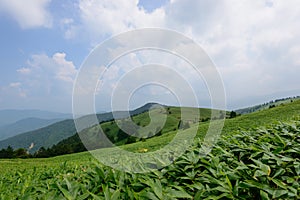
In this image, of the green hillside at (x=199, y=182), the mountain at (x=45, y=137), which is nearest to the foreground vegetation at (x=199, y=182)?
the green hillside at (x=199, y=182)

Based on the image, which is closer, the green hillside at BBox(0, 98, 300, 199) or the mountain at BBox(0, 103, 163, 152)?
the green hillside at BBox(0, 98, 300, 199)

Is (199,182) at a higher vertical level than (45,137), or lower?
higher

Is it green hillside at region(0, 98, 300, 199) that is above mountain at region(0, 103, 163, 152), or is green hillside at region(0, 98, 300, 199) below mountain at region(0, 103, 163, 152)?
above

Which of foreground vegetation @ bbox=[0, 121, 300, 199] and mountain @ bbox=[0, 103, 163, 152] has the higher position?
foreground vegetation @ bbox=[0, 121, 300, 199]

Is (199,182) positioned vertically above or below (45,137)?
above

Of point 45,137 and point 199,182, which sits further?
point 45,137

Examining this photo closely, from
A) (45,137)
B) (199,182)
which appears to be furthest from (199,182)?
(45,137)

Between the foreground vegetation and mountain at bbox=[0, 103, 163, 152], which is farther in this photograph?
mountain at bbox=[0, 103, 163, 152]

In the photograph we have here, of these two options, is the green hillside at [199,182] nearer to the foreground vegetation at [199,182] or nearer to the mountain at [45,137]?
the foreground vegetation at [199,182]

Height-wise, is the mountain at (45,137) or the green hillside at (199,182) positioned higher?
the green hillside at (199,182)

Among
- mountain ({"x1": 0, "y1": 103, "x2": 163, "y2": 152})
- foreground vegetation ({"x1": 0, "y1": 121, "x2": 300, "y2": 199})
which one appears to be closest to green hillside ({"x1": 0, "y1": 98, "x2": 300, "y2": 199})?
foreground vegetation ({"x1": 0, "y1": 121, "x2": 300, "y2": 199})

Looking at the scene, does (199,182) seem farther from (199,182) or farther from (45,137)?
(45,137)

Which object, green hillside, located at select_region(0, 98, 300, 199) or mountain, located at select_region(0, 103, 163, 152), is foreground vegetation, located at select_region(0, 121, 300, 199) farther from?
mountain, located at select_region(0, 103, 163, 152)

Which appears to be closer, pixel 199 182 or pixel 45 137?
pixel 199 182
